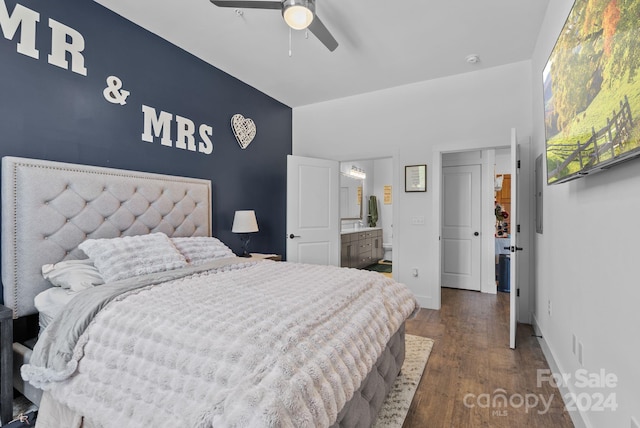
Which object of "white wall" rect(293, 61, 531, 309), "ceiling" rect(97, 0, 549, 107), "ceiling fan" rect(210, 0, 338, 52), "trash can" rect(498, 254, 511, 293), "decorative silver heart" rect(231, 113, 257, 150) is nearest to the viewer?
"ceiling fan" rect(210, 0, 338, 52)

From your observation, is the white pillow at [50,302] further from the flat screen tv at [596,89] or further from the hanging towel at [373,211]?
the hanging towel at [373,211]

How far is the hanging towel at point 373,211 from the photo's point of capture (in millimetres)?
7371

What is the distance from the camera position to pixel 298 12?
2029 millimetres

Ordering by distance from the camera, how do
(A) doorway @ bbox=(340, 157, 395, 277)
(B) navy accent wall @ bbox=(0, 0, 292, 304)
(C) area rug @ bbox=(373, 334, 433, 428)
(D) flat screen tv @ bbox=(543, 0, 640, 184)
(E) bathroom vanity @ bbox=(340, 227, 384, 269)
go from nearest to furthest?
(D) flat screen tv @ bbox=(543, 0, 640, 184), (C) area rug @ bbox=(373, 334, 433, 428), (B) navy accent wall @ bbox=(0, 0, 292, 304), (E) bathroom vanity @ bbox=(340, 227, 384, 269), (A) doorway @ bbox=(340, 157, 395, 277)

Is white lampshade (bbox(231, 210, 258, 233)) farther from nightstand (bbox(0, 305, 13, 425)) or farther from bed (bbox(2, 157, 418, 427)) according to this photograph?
nightstand (bbox(0, 305, 13, 425))

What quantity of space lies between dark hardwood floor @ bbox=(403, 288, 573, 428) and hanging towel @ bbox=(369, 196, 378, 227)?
3991 millimetres

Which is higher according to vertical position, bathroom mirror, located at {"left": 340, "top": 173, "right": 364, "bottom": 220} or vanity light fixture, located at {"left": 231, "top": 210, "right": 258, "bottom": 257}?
bathroom mirror, located at {"left": 340, "top": 173, "right": 364, "bottom": 220}

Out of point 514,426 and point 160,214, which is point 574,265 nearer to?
point 514,426

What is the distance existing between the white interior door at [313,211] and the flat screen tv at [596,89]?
114 inches

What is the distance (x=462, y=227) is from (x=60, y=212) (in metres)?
4.94

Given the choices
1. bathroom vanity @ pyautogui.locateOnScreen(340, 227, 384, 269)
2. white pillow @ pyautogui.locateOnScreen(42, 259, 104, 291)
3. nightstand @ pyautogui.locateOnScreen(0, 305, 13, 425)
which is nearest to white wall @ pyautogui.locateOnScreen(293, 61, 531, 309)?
bathroom vanity @ pyautogui.locateOnScreen(340, 227, 384, 269)

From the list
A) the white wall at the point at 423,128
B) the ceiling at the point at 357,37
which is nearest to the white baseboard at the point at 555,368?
the white wall at the point at 423,128

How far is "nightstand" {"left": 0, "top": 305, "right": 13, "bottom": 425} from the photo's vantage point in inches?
66.1

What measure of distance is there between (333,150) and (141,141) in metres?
2.55
